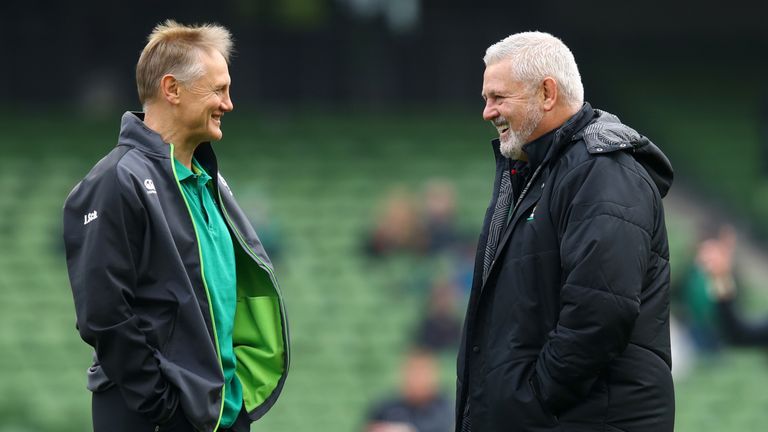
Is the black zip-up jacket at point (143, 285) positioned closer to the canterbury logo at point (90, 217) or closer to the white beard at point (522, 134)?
the canterbury logo at point (90, 217)

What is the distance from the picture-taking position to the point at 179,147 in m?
3.02

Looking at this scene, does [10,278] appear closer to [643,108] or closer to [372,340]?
[372,340]

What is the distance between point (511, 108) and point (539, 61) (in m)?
0.13

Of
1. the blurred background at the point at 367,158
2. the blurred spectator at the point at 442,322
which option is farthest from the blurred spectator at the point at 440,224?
the blurred spectator at the point at 442,322

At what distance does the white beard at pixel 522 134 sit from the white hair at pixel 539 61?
0.21 ft

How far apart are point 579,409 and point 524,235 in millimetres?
422

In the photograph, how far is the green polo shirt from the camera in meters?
2.96

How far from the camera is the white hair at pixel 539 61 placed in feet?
9.89

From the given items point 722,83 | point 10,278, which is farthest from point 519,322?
point 722,83

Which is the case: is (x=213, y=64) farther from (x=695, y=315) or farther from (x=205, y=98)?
(x=695, y=315)

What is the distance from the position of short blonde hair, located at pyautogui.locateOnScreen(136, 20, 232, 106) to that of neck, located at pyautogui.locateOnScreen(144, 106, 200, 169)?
0.04 meters

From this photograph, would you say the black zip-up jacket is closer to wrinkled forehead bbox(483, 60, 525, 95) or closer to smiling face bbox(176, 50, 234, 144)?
smiling face bbox(176, 50, 234, 144)

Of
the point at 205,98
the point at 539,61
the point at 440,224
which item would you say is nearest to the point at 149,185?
the point at 205,98

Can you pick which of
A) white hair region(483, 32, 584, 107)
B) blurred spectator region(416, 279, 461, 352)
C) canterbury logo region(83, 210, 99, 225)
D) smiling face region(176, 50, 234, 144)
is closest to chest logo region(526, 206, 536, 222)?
white hair region(483, 32, 584, 107)
